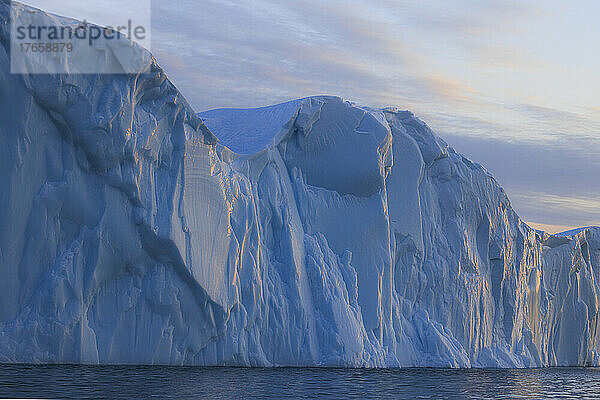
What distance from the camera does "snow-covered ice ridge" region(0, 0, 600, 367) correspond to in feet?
48.2

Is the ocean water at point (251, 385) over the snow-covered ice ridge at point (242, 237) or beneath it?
beneath

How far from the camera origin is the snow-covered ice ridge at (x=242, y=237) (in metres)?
14.7

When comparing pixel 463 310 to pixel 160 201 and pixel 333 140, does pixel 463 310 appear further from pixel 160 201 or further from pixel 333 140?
pixel 160 201

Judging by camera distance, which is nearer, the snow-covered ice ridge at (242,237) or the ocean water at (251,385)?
the ocean water at (251,385)

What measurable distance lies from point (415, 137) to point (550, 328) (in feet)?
40.1

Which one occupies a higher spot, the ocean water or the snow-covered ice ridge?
the snow-covered ice ridge

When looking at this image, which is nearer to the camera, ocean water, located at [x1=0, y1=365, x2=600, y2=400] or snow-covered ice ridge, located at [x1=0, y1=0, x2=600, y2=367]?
ocean water, located at [x1=0, y1=365, x2=600, y2=400]

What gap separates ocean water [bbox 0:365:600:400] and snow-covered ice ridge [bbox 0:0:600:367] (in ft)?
3.04

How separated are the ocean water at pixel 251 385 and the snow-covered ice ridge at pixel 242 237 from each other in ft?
3.04

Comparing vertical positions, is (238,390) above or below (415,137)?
below

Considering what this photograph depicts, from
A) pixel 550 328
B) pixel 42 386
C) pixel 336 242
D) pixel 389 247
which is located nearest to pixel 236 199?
pixel 336 242

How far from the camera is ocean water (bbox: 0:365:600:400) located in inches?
433

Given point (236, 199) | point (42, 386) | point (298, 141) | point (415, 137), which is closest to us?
point (42, 386)

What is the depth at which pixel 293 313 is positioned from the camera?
63.9 ft
